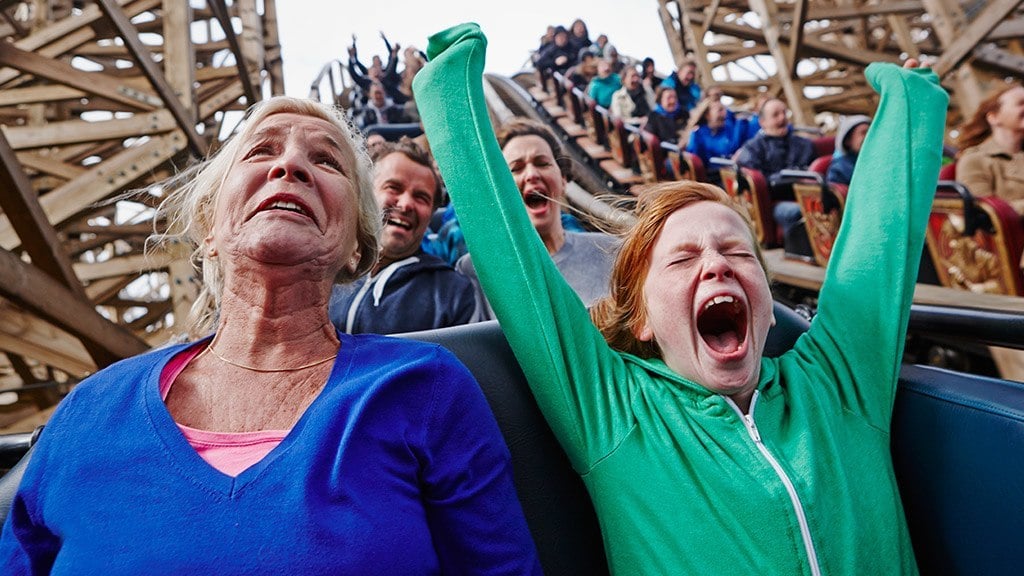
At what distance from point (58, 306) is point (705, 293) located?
2020mm

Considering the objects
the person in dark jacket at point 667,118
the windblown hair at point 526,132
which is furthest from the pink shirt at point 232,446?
the person in dark jacket at point 667,118

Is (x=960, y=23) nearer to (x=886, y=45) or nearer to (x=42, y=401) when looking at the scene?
(x=886, y=45)

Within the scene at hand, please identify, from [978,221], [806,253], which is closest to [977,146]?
[978,221]

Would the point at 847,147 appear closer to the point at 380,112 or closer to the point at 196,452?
the point at 196,452

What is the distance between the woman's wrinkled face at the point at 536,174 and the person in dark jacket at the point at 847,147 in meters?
2.44

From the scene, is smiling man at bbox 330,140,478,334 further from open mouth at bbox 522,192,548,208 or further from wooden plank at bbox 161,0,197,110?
wooden plank at bbox 161,0,197,110

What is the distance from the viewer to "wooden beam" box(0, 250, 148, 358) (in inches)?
69.6

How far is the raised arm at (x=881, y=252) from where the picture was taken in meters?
0.85

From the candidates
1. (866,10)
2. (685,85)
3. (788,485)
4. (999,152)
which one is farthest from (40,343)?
(866,10)

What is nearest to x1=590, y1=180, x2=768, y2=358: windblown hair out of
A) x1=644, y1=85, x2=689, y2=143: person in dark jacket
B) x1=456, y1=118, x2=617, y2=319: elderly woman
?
x1=456, y1=118, x2=617, y2=319: elderly woman

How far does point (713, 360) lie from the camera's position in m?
0.80

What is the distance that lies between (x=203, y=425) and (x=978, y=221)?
2.44m

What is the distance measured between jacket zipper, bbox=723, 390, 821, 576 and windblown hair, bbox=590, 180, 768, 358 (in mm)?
174

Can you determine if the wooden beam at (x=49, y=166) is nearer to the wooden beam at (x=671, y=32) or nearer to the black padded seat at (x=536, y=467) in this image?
the black padded seat at (x=536, y=467)
